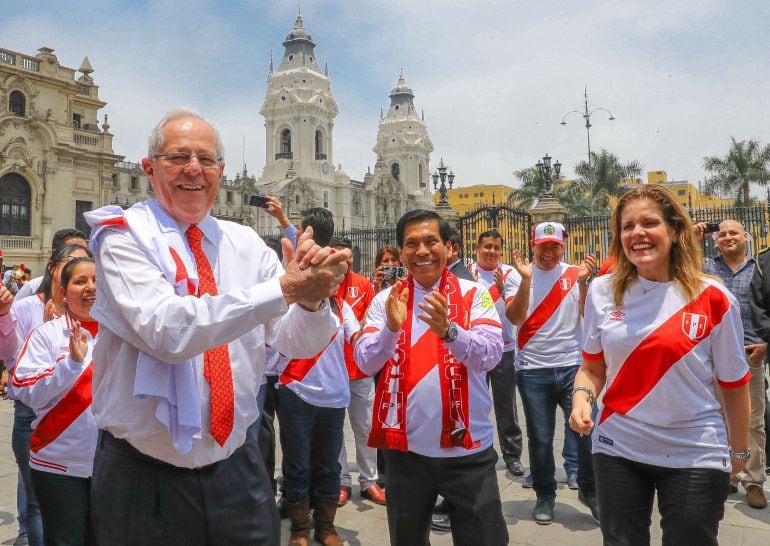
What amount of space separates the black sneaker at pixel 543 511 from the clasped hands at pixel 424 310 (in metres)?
2.30

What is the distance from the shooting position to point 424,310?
2643 millimetres

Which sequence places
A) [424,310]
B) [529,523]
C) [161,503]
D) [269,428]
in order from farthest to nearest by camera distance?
[269,428]
[529,523]
[424,310]
[161,503]

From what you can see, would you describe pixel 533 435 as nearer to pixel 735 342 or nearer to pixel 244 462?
pixel 735 342

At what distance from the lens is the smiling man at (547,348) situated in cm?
440

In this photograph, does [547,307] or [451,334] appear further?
[547,307]

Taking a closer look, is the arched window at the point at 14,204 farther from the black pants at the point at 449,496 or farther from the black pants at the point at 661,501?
the black pants at the point at 661,501

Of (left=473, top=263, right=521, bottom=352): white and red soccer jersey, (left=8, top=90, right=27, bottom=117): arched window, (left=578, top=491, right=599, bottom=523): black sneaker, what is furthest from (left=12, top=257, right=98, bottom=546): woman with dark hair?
(left=8, top=90, right=27, bottom=117): arched window

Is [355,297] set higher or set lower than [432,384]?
higher

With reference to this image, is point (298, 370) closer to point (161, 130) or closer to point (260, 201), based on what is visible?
point (260, 201)

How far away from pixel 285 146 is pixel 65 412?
6457cm

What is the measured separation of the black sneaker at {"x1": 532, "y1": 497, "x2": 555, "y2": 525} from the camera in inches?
169

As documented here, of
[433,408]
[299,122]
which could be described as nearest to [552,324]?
[433,408]

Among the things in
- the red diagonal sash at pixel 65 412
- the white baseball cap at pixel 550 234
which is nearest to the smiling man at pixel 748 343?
the white baseball cap at pixel 550 234

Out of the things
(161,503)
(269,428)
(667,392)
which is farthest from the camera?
(269,428)
